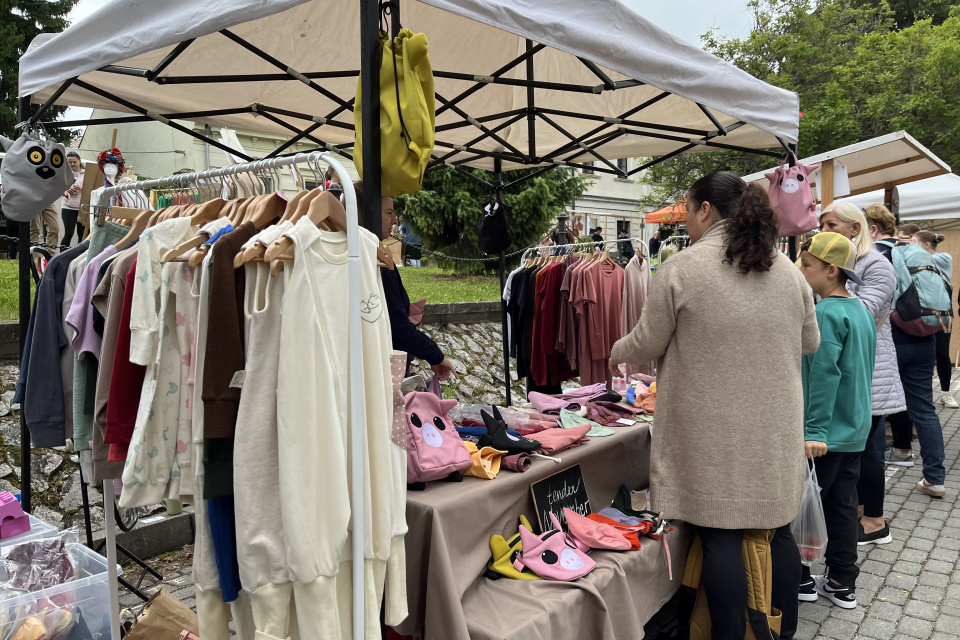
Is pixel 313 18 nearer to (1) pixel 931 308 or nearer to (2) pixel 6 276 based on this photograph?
(1) pixel 931 308

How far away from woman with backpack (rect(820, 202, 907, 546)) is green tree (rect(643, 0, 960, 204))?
10.4 metres

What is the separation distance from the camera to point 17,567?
8.73ft

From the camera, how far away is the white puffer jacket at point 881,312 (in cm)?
405

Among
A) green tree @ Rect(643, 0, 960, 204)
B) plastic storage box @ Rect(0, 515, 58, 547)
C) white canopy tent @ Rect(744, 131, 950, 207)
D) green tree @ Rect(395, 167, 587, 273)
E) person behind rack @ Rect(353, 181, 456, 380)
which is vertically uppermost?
green tree @ Rect(643, 0, 960, 204)

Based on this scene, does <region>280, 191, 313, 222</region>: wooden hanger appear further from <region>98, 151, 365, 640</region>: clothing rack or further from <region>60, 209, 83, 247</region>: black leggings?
<region>60, 209, 83, 247</region>: black leggings

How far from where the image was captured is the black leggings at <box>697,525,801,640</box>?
2740mm

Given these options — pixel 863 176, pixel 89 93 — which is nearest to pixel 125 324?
pixel 89 93

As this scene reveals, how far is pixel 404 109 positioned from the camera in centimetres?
210

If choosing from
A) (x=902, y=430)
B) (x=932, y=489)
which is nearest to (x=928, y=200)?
(x=902, y=430)

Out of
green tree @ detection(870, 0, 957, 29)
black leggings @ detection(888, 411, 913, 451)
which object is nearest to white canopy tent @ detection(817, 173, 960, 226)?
black leggings @ detection(888, 411, 913, 451)

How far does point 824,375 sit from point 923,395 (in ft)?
9.85

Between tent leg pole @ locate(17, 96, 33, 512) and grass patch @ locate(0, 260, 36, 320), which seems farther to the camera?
grass patch @ locate(0, 260, 36, 320)

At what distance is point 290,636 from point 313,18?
3340 mm

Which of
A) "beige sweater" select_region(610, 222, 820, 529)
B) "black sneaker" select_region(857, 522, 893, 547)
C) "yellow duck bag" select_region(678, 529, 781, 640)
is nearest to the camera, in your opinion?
"beige sweater" select_region(610, 222, 820, 529)
